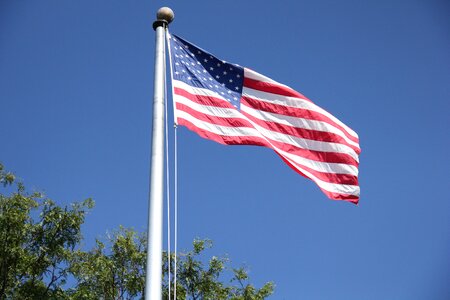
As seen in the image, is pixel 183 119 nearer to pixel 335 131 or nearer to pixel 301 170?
pixel 301 170

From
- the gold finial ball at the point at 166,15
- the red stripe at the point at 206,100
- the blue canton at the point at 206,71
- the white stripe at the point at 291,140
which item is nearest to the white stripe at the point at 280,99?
the blue canton at the point at 206,71

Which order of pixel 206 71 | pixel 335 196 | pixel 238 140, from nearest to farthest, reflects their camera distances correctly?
pixel 238 140, pixel 335 196, pixel 206 71

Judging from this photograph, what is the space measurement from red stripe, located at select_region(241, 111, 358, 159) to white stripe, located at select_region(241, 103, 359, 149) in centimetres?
5

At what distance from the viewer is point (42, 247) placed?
20.0m

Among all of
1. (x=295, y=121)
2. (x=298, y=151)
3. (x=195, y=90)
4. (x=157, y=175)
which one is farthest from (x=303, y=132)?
(x=157, y=175)

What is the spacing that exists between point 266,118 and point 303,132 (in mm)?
709

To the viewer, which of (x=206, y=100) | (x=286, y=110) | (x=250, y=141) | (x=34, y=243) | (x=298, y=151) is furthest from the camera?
(x=34, y=243)

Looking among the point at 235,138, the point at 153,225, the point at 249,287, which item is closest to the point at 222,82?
the point at 235,138

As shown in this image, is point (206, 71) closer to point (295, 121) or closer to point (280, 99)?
point (280, 99)

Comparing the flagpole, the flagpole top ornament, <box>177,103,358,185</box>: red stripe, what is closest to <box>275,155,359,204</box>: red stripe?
<box>177,103,358,185</box>: red stripe

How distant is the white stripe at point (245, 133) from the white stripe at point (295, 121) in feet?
2.01

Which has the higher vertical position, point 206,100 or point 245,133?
point 206,100

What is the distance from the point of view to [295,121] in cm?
973

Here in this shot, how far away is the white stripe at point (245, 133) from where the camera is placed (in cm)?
830
